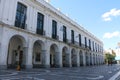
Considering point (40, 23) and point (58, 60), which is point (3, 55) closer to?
point (40, 23)

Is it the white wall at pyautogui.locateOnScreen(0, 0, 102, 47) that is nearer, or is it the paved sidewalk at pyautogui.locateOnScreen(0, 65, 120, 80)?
the paved sidewalk at pyautogui.locateOnScreen(0, 65, 120, 80)

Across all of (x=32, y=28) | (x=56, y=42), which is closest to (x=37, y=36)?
(x=32, y=28)

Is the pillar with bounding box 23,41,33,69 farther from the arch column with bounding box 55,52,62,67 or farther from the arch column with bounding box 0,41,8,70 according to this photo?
the arch column with bounding box 55,52,62,67

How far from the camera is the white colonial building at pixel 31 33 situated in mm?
17891

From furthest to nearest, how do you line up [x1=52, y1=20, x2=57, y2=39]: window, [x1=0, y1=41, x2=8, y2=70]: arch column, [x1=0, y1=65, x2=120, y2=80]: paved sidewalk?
[x1=52, y1=20, x2=57, y2=39]: window, [x1=0, y1=41, x2=8, y2=70]: arch column, [x1=0, y1=65, x2=120, y2=80]: paved sidewalk

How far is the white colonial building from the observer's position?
17891 mm

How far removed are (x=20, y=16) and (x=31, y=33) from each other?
2.66m

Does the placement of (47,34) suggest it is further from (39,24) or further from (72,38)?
(72,38)

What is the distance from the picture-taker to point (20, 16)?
2041 cm

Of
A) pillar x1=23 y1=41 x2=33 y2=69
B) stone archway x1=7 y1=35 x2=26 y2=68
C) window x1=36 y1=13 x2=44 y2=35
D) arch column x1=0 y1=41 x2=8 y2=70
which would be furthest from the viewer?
window x1=36 y1=13 x2=44 y2=35

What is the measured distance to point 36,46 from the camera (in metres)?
27.7

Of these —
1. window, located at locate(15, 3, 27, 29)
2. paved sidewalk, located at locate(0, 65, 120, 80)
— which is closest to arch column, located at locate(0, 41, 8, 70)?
paved sidewalk, located at locate(0, 65, 120, 80)

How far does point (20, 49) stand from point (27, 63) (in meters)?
4.32

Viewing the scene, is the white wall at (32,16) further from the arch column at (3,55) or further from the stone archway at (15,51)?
the stone archway at (15,51)
